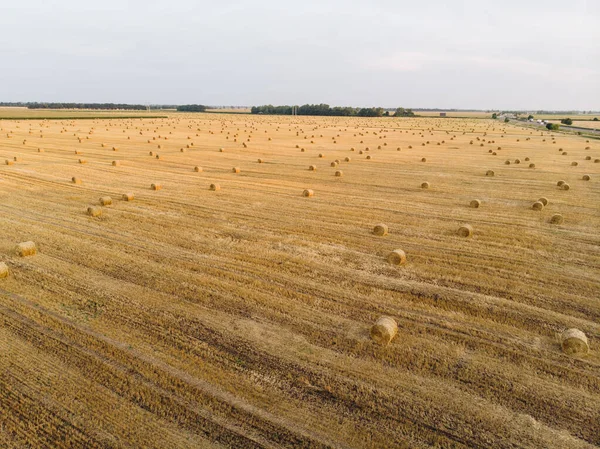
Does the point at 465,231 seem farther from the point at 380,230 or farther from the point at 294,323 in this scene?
the point at 294,323

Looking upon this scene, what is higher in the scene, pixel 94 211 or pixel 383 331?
pixel 94 211

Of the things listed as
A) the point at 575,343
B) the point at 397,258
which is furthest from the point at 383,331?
the point at 397,258

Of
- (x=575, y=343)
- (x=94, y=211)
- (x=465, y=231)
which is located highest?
(x=94, y=211)

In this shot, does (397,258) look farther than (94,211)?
No

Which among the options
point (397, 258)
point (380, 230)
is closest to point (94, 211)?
point (380, 230)

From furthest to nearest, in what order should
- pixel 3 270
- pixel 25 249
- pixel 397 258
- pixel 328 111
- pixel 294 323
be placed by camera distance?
pixel 328 111, pixel 25 249, pixel 397 258, pixel 3 270, pixel 294 323

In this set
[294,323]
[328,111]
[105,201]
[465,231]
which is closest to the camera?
[294,323]
